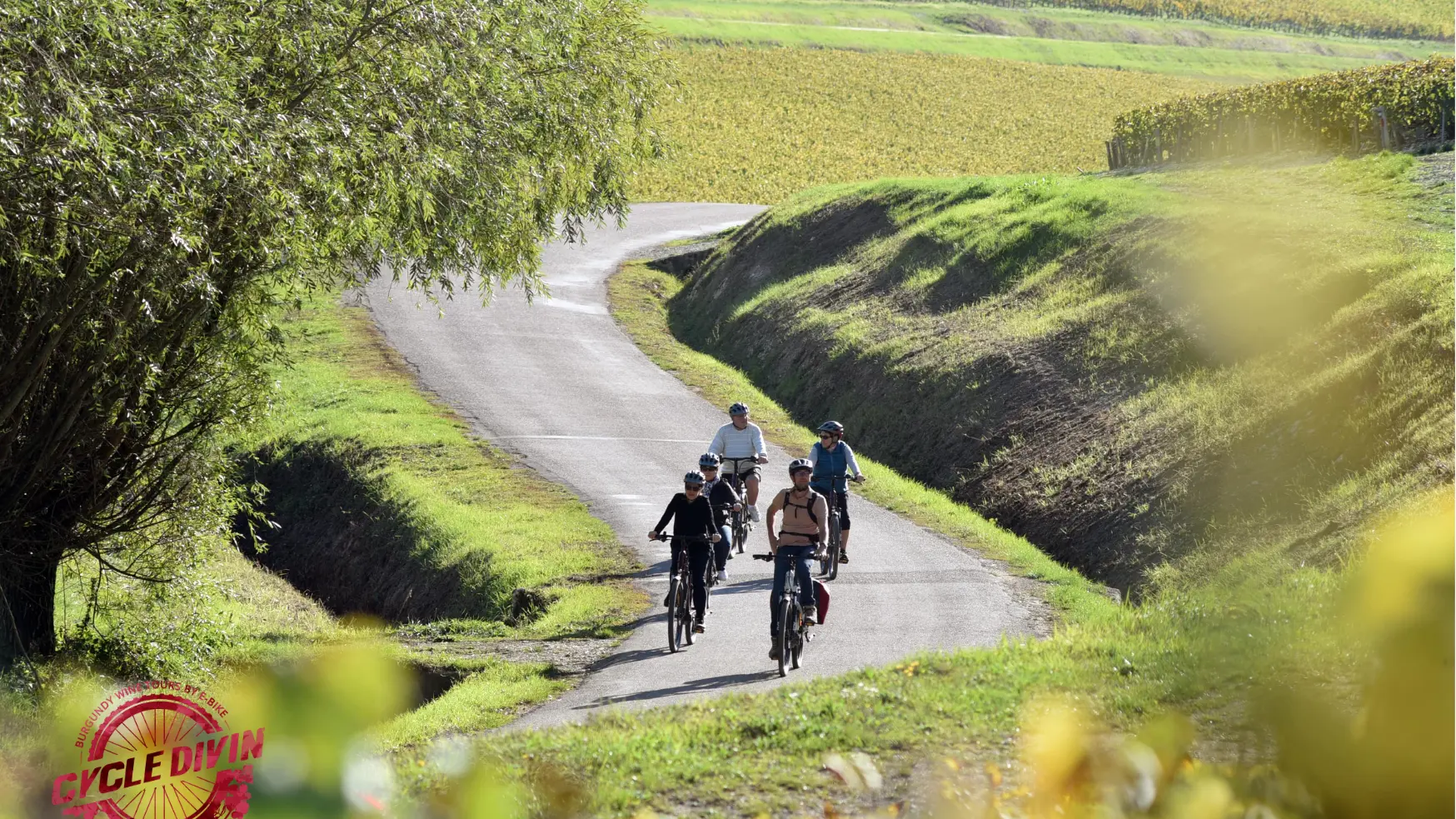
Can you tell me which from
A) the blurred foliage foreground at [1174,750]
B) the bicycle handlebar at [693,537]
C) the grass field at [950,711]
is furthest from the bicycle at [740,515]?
the blurred foliage foreground at [1174,750]

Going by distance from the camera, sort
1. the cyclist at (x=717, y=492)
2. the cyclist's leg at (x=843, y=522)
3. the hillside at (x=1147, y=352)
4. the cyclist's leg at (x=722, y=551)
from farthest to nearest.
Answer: the hillside at (x=1147, y=352), the cyclist's leg at (x=843, y=522), the cyclist's leg at (x=722, y=551), the cyclist at (x=717, y=492)

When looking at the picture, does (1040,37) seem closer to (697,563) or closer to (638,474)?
(638,474)

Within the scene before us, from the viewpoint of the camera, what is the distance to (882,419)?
25.9 meters

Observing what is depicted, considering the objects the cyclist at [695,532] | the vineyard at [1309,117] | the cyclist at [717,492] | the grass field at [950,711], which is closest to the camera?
the grass field at [950,711]

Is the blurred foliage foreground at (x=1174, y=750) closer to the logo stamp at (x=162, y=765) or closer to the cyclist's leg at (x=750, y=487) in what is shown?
the logo stamp at (x=162, y=765)

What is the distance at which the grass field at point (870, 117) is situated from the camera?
66.1 meters

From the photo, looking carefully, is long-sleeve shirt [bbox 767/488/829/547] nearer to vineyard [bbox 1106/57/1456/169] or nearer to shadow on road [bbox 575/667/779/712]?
shadow on road [bbox 575/667/779/712]

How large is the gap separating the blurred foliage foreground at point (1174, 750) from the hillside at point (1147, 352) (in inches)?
506

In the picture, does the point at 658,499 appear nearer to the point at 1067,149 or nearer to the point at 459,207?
the point at 459,207

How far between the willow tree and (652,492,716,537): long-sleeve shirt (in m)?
3.65

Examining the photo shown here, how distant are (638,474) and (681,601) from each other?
941cm

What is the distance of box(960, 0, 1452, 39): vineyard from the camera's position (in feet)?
412

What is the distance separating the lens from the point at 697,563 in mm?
13570

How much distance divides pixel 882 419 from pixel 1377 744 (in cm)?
2402
